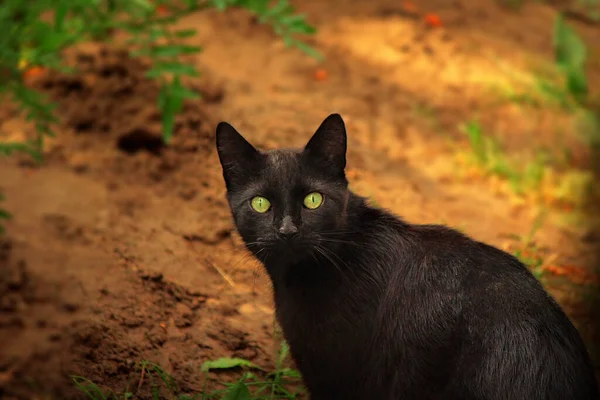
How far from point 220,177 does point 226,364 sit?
1649 millimetres

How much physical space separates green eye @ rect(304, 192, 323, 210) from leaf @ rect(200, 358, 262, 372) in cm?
99

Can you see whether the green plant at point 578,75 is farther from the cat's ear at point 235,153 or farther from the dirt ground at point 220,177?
the cat's ear at point 235,153

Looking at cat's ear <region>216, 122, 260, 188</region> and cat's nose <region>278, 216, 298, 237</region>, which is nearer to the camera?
cat's nose <region>278, 216, 298, 237</region>

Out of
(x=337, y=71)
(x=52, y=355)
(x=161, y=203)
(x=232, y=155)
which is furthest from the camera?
(x=337, y=71)

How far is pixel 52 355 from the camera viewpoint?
377 centimetres

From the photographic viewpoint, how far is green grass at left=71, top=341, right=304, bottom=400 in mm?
3395

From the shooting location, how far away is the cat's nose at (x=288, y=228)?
121 inches

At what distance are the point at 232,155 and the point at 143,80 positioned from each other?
2851 mm

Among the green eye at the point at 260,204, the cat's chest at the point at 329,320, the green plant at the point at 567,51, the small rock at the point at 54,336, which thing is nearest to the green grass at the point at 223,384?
the cat's chest at the point at 329,320

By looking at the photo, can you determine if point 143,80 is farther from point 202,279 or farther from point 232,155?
point 232,155

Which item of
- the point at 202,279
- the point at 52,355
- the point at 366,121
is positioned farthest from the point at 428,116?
the point at 52,355

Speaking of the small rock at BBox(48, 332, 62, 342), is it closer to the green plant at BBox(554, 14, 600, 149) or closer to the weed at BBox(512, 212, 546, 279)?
the weed at BBox(512, 212, 546, 279)

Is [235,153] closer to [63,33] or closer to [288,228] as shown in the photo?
[288,228]

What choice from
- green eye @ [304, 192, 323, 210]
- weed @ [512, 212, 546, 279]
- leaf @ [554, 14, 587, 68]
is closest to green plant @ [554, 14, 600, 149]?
leaf @ [554, 14, 587, 68]
